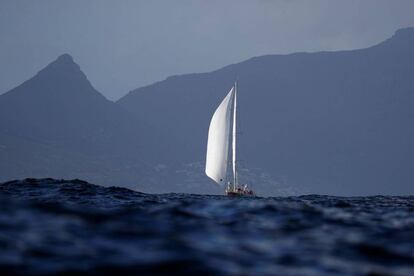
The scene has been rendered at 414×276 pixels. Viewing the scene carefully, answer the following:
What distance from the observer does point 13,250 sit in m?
6.71

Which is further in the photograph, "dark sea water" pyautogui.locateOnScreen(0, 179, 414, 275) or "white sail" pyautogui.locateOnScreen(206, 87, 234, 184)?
"white sail" pyautogui.locateOnScreen(206, 87, 234, 184)

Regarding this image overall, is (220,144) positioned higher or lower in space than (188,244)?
higher

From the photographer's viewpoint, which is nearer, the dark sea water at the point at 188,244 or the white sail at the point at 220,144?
the dark sea water at the point at 188,244

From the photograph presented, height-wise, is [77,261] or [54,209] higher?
[54,209]

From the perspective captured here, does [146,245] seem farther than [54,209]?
No

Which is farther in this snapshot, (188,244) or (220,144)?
(220,144)

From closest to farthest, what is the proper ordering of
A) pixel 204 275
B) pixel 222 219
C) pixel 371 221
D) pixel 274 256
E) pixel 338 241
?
pixel 204 275 → pixel 274 256 → pixel 338 241 → pixel 222 219 → pixel 371 221

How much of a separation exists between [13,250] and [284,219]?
6.45m

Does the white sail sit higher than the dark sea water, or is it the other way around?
the white sail

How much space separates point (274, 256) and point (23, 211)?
4937mm

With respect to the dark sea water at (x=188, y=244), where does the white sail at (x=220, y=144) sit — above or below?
above

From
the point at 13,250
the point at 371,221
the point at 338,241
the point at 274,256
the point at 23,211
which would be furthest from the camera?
the point at 371,221

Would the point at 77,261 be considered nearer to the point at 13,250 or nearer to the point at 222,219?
Answer: the point at 13,250

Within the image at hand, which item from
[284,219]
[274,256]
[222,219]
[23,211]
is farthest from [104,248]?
[284,219]
